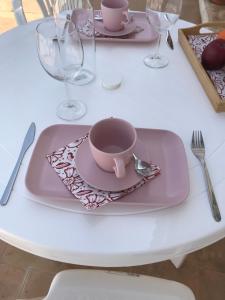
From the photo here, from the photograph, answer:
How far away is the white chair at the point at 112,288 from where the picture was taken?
0.70m

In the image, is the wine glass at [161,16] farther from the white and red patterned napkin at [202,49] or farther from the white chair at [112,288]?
the white chair at [112,288]

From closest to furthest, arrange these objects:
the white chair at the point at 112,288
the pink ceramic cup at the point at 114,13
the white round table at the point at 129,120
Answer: the white round table at the point at 129,120, the white chair at the point at 112,288, the pink ceramic cup at the point at 114,13

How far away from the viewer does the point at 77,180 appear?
61 centimetres

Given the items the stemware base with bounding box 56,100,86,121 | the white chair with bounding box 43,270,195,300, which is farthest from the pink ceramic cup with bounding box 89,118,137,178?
the white chair with bounding box 43,270,195,300

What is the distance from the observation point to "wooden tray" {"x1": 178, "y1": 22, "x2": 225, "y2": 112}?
0.77m

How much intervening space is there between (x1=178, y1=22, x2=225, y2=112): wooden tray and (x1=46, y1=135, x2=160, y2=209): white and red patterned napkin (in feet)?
0.84

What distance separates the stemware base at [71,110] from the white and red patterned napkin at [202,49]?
338mm

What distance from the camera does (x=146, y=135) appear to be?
695 mm

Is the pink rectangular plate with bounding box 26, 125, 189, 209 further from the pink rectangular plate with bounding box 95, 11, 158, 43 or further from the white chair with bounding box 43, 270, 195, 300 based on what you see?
the pink rectangular plate with bounding box 95, 11, 158, 43

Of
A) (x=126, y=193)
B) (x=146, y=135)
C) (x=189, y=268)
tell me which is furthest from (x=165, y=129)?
(x=189, y=268)

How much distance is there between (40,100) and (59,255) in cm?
40

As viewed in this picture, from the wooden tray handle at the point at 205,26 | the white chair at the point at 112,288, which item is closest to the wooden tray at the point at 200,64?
the wooden tray handle at the point at 205,26

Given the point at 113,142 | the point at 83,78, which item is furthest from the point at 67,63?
the point at 113,142

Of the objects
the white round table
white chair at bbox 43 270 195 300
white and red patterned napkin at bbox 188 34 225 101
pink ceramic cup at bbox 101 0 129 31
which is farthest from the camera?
pink ceramic cup at bbox 101 0 129 31
